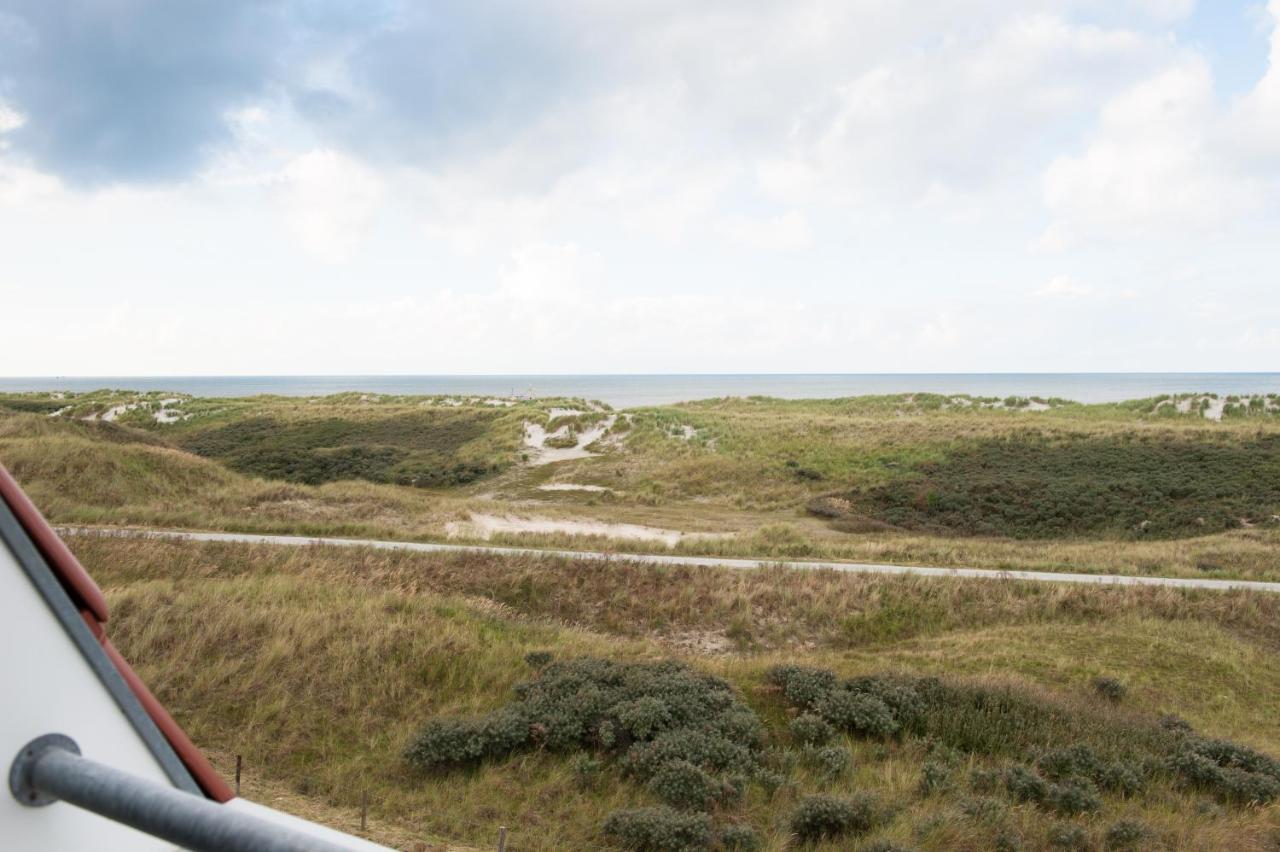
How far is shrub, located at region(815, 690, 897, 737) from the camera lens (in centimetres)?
1057

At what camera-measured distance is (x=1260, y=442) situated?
132 ft

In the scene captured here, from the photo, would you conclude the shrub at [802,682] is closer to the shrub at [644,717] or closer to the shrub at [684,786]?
the shrub at [644,717]

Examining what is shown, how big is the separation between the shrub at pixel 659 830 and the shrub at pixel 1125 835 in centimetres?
425

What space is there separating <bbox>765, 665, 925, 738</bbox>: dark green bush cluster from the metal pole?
33.9 feet

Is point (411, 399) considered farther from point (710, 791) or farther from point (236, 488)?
point (710, 791)

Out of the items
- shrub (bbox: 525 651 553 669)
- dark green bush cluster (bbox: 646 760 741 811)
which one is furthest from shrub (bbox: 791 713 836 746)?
shrub (bbox: 525 651 553 669)

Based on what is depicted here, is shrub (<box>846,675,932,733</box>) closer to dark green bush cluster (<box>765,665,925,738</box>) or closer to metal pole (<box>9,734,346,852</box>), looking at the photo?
dark green bush cluster (<box>765,665,925,738</box>)

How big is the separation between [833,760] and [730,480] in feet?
108

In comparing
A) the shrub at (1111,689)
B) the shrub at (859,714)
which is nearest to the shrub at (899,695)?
the shrub at (859,714)

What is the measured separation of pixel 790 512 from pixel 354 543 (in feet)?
72.9

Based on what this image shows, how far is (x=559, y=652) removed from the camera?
13.3 m

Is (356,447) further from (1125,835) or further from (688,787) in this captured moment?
(1125,835)

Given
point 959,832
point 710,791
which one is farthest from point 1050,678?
point 710,791

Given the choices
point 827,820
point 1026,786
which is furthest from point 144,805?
point 1026,786
